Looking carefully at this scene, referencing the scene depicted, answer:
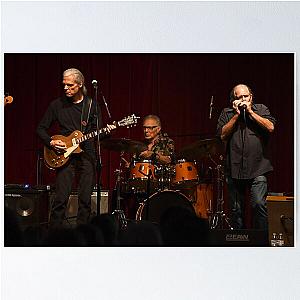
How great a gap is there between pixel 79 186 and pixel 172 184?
20.1 inches

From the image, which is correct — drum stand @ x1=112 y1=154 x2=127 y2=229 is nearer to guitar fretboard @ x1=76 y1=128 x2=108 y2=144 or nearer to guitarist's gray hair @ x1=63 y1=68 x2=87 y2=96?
guitar fretboard @ x1=76 y1=128 x2=108 y2=144

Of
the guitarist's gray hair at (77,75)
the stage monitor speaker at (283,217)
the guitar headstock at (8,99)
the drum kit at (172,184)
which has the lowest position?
the stage monitor speaker at (283,217)

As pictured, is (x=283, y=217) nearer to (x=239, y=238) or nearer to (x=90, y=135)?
(x=239, y=238)

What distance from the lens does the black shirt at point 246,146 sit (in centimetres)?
391

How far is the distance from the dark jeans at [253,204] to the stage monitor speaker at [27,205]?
1006mm

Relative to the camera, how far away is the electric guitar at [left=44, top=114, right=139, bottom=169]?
392 cm

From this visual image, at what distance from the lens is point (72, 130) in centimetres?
393

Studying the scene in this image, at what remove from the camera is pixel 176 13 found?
391 cm

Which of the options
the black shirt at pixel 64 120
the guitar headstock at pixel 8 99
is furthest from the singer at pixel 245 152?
the guitar headstock at pixel 8 99

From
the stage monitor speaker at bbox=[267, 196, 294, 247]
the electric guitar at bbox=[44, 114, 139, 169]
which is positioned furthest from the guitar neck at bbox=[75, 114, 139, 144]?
the stage monitor speaker at bbox=[267, 196, 294, 247]

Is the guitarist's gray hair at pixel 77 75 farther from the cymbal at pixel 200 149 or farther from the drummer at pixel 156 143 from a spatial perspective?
the cymbal at pixel 200 149

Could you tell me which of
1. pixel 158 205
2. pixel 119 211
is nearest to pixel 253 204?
pixel 158 205

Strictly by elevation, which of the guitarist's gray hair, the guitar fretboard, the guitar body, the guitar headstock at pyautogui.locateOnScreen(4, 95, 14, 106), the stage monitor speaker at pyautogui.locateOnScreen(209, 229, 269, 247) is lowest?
the stage monitor speaker at pyautogui.locateOnScreen(209, 229, 269, 247)
